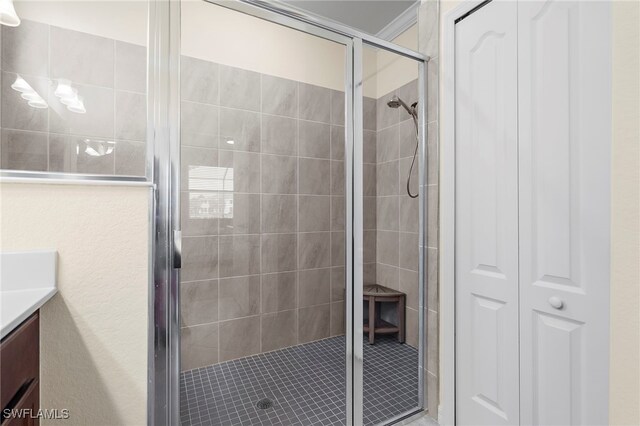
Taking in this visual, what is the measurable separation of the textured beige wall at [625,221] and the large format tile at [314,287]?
3.59ft

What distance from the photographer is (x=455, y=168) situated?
155 centimetres

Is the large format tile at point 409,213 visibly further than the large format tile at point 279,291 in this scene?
Yes

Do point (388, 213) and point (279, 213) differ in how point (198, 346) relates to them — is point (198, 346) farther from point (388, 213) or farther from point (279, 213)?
point (388, 213)

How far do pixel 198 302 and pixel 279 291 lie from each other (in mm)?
380

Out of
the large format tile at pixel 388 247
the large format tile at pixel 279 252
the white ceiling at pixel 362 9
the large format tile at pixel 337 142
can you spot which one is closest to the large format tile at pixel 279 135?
the large format tile at pixel 337 142

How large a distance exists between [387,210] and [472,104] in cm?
67

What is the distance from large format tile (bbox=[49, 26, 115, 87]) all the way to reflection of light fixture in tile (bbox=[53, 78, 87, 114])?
24mm

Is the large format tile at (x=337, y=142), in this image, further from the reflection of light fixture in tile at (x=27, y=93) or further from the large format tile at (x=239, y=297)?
the reflection of light fixture in tile at (x=27, y=93)

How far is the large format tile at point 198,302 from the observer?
126 centimetres

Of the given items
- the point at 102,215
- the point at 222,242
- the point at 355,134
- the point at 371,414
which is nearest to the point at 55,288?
the point at 102,215

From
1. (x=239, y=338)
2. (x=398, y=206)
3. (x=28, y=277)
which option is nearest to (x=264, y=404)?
(x=239, y=338)

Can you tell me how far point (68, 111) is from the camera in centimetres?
103

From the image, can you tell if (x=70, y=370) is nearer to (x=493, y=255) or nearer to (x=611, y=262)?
(x=493, y=255)

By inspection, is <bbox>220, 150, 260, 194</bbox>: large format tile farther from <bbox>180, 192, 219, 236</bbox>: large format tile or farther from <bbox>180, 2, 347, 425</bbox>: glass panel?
<bbox>180, 192, 219, 236</bbox>: large format tile
